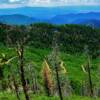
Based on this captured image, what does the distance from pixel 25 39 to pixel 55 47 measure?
86.9ft

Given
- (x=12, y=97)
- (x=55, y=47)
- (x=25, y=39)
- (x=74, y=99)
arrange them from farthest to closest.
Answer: (x=74, y=99), (x=12, y=97), (x=55, y=47), (x=25, y=39)

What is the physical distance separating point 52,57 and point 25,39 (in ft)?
90.3

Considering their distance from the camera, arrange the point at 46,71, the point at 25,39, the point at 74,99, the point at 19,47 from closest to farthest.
→ the point at 25,39, the point at 19,47, the point at 74,99, the point at 46,71

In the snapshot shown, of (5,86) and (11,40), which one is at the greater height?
Result: (11,40)

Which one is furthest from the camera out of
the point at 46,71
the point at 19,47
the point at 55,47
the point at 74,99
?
the point at 46,71

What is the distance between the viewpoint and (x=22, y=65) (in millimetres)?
51688

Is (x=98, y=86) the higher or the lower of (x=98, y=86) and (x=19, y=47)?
the lower

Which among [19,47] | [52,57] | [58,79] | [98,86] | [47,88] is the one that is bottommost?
[98,86]

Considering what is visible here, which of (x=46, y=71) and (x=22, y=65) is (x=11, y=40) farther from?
(x=46, y=71)

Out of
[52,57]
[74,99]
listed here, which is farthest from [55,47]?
[74,99]

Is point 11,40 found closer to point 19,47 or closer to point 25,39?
point 19,47

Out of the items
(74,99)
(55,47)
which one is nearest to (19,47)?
(55,47)

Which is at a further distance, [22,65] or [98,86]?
[98,86]

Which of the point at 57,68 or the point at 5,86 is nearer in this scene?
the point at 57,68
